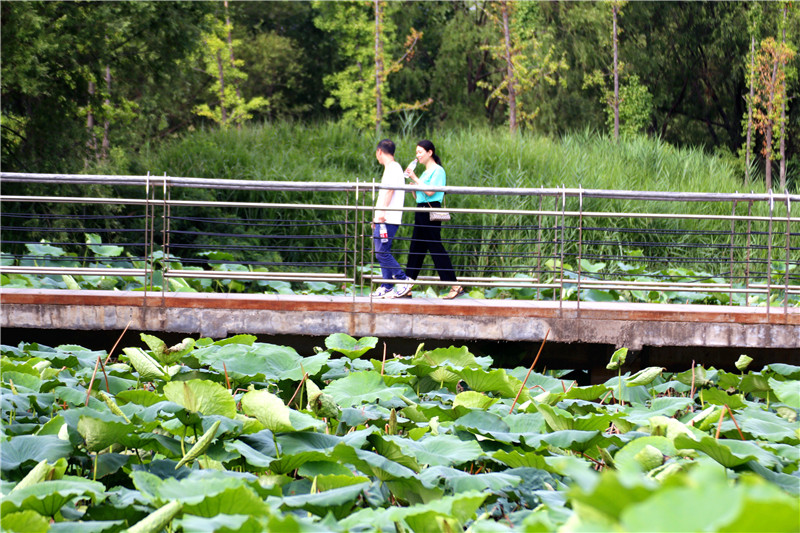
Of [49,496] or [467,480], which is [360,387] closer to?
[467,480]

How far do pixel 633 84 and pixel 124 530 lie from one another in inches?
933

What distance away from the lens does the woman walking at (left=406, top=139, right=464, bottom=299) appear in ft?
23.1

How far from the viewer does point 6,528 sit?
1.33m

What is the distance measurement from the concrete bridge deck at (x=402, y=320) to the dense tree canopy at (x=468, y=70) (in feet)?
22.4

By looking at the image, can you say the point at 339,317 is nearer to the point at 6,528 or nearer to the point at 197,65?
the point at 6,528

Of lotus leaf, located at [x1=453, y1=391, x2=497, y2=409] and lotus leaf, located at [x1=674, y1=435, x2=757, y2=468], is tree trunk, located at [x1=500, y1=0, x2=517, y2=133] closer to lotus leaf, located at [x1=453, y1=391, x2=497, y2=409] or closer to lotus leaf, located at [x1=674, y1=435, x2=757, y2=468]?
lotus leaf, located at [x1=453, y1=391, x2=497, y2=409]

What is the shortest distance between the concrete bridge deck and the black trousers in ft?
2.31

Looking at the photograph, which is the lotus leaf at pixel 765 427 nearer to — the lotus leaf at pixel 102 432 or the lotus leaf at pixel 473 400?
the lotus leaf at pixel 473 400

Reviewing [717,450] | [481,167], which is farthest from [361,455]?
[481,167]

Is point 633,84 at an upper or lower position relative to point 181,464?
upper

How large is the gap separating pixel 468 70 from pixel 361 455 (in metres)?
29.3

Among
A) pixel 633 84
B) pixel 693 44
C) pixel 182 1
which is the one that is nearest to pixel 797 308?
pixel 182 1

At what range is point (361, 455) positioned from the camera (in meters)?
1.83

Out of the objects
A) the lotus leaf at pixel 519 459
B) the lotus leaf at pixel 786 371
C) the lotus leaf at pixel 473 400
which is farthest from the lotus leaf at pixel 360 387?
the lotus leaf at pixel 786 371
